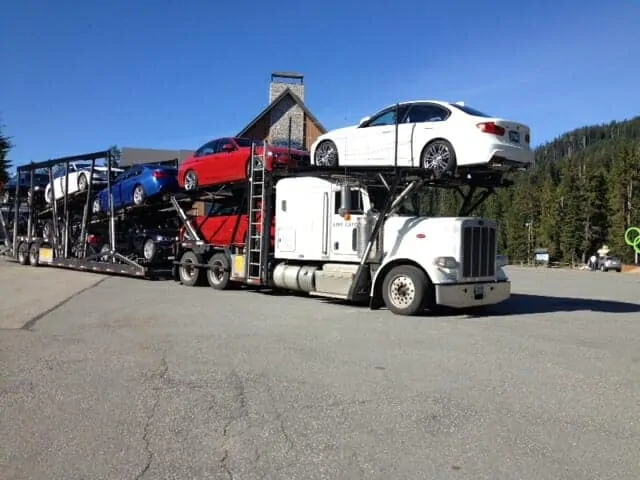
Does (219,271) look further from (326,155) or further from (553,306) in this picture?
(553,306)

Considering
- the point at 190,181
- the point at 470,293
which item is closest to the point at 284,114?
the point at 190,181

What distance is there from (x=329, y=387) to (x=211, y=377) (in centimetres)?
124

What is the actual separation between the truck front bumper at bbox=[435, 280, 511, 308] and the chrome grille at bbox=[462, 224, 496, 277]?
0.75 ft

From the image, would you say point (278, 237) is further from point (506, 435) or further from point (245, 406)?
point (506, 435)

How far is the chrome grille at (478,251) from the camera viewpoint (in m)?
11.5

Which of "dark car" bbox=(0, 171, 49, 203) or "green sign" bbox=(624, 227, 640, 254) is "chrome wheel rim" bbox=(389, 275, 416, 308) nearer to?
"dark car" bbox=(0, 171, 49, 203)

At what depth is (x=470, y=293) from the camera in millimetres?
11445

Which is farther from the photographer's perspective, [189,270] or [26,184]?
[26,184]

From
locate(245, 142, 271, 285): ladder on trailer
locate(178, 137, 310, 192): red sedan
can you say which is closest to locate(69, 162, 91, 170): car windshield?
locate(178, 137, 310, 192): red sedan

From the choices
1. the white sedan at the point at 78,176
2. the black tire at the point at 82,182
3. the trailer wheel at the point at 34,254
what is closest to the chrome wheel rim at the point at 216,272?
the white sedan at the point at 78,176

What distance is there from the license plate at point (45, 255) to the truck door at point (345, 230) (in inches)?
589

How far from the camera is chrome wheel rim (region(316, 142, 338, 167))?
44.5ft

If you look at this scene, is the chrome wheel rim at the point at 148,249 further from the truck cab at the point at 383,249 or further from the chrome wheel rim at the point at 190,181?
the truck cab at the point at 383,249

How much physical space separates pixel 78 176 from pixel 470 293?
51.2ft
